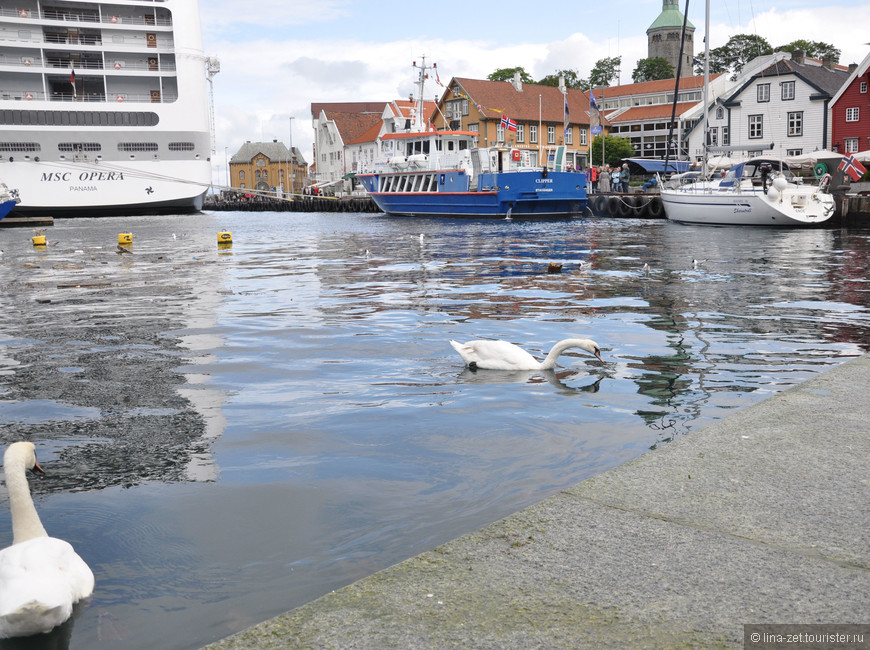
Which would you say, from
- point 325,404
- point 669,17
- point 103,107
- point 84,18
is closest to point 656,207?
point 325,404

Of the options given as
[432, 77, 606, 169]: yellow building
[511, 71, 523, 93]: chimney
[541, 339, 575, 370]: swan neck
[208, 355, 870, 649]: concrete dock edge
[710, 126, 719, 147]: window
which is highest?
[511, 71, 523, 93]: chimney

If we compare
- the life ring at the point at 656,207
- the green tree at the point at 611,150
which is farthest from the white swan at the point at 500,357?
the green tree at the point at 611,150

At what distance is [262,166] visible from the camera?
493ft

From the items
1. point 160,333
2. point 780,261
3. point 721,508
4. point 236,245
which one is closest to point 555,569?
point 721,508

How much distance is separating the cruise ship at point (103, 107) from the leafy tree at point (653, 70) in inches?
2984

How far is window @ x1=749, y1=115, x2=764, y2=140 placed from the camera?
195 feet

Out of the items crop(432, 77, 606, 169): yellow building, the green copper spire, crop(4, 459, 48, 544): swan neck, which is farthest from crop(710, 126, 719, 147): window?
the green copper spire

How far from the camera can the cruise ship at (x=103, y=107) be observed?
51.6m

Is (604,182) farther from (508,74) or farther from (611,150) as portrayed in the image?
(508,74)

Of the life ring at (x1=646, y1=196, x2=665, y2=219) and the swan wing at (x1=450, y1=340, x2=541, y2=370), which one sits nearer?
the swan wing at (x1=450, y1=340, x2=541, y2=370)

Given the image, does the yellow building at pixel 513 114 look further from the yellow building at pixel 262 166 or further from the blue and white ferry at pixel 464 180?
→ the yellow building at pixel 262 166

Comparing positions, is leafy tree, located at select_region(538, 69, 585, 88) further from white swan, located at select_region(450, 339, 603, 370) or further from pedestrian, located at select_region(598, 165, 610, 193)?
white swan, located at select_region(450, 339, 603, 370)

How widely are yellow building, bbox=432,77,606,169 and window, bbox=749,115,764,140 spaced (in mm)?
16188

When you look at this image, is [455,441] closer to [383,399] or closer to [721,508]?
[383,399]
